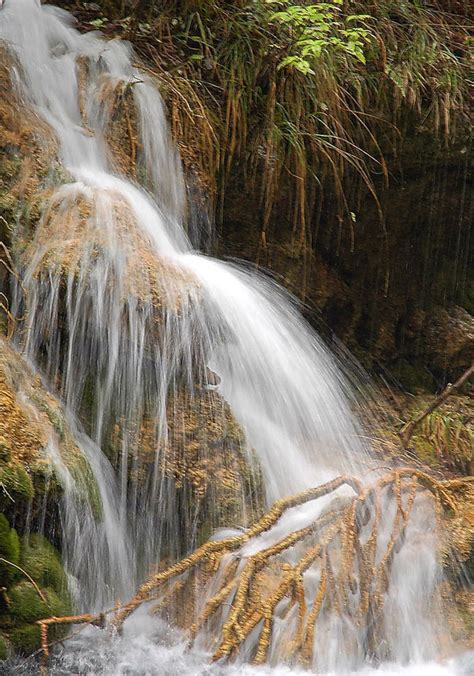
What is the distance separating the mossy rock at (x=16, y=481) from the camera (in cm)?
265

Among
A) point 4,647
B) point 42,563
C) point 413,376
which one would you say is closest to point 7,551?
point 42,563

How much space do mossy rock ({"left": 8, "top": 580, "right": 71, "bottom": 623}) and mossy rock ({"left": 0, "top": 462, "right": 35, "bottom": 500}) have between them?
291 mm

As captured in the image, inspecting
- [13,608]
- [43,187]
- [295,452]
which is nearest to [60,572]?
[13,608]

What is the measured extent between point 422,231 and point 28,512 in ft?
11.3

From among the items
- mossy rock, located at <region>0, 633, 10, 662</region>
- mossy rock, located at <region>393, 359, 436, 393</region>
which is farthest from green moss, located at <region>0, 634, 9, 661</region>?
mossy rock, located at <region>393, 359, 436, 393</region>

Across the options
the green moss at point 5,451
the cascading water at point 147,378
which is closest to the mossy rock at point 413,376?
the cascading water at point 147,378

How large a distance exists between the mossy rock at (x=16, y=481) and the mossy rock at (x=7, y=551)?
0.30ft

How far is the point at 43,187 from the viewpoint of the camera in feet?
12.0

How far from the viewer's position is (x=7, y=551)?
2.63 metres

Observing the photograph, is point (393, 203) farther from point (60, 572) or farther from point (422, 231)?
point (60, 572)

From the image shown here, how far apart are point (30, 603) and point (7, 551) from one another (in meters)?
0.19

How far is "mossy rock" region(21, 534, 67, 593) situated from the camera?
2.72 meters

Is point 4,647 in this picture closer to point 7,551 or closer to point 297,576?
point 7,551

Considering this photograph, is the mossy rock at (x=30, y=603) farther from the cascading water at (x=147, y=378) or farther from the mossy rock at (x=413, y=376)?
the mossy rock at (x=413, y=376)
